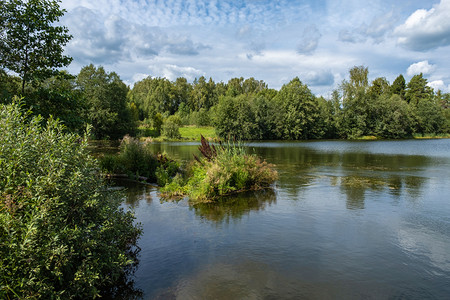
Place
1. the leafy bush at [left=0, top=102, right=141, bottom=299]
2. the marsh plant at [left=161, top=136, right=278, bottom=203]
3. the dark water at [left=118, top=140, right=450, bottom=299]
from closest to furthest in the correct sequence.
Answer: the leafy bush at [left=0, top=102, right=141, bottom=299] < the dark water at [left=118, top=140, right=450, bottom=299] < the marsh plant at [left=161, top=136, right=278, bottom=203]

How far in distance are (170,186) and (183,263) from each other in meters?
6.12

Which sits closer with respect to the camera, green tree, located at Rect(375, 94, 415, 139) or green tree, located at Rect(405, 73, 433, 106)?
green tree, located at Rect(375, 94, 415, 139)

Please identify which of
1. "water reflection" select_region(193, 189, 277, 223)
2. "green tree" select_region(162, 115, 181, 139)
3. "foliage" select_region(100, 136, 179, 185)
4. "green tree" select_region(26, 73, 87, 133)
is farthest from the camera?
"green tree" select_region(162, 115, 181, 139)

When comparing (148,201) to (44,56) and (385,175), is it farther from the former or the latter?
(385,175)

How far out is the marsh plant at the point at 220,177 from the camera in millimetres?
10891

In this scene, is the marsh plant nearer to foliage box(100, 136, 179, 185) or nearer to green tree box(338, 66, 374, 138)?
foliage box(100, 136, 179, 185)

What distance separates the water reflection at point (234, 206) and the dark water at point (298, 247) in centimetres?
3

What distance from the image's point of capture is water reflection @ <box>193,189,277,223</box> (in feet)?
29.3

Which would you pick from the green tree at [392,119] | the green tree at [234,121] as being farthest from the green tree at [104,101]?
the green tree at [392,119]

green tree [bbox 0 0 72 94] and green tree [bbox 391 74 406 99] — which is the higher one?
green tree [bbox 391 74 406 99]

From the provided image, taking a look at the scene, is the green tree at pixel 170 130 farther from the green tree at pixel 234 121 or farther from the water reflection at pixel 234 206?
the water reflection at pixel 234 206

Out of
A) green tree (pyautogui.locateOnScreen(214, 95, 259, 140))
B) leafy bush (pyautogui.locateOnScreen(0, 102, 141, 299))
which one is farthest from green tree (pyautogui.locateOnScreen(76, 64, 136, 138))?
leafy bush (pyautogui.locateOnScreen(0, 102, 141, 299))

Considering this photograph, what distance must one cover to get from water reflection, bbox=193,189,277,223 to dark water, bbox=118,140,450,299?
0.11 feet

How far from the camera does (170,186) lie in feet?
38.4
